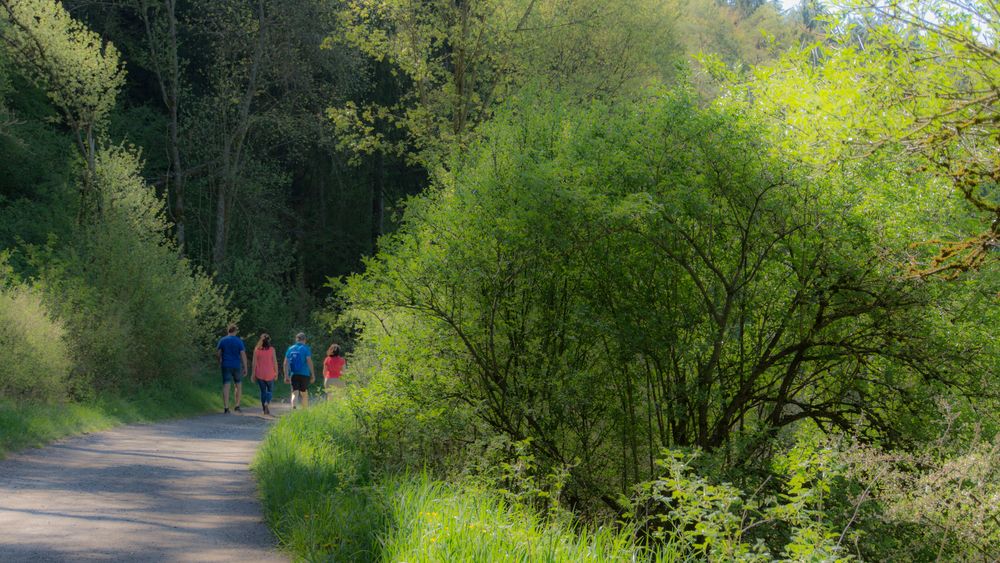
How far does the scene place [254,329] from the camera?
35.2 m

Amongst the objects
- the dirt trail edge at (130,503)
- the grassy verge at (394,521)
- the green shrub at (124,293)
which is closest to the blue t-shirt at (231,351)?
the green shrub at (124,293)

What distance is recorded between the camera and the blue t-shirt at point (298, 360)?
2171 cm

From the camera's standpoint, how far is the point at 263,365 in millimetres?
22578

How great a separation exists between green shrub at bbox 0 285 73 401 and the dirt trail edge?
5.74ft

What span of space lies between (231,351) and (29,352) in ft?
20.2

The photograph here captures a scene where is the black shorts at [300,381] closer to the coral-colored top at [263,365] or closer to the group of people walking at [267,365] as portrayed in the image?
the group of people walking at [267,365]

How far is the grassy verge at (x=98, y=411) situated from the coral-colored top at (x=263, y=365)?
161 cm

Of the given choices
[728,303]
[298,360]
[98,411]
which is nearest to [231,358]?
[298,360]

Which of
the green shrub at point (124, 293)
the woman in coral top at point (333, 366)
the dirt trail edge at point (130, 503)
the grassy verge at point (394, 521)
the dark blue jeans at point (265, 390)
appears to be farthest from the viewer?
the dark blue jeans at point (265, 390)

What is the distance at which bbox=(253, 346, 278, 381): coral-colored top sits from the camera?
73.8ft

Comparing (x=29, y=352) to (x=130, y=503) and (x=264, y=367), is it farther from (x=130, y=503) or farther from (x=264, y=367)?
(x=130, y=503)

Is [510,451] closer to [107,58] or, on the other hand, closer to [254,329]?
[107,58]

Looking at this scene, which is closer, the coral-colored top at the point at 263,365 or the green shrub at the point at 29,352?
the green shrub at the point at 29,352

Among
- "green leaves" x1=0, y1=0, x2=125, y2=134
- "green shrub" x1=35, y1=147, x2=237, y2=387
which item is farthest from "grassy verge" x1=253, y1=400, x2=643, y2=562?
"green leaves" x1=0, y1=0, x2=125, y2=134
